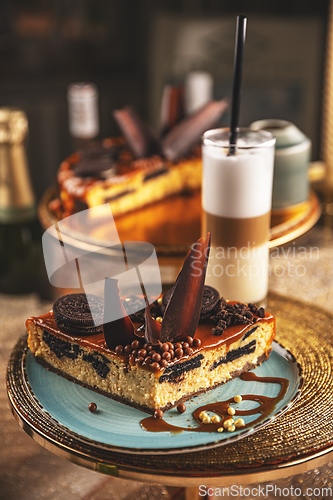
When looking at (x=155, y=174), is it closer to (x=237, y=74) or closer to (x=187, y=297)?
(x=237, y=74)

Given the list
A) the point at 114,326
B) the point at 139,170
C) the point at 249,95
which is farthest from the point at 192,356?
the point at 249,95

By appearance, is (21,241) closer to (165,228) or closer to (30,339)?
(165,228)

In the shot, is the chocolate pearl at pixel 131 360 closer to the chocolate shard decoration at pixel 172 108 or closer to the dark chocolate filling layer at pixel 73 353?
the dark chocolate filling layer at pixel 73 353

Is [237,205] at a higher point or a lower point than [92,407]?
higher

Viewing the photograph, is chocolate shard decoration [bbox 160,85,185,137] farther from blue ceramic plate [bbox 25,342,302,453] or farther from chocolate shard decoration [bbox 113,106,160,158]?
blue ceramic plate [bbox 25,342,302,453]

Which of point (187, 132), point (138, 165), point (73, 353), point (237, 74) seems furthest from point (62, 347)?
point (187, 132)


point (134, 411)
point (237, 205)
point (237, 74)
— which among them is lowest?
point (134, 411)

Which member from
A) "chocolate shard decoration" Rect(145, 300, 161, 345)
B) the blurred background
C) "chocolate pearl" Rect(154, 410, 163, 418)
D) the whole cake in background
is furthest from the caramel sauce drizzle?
the blurred background
